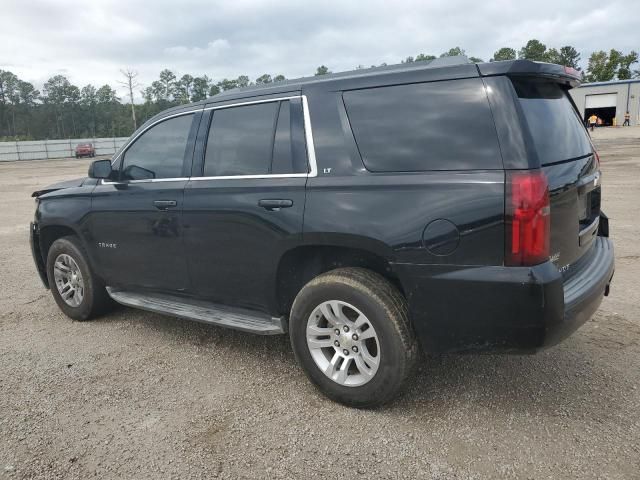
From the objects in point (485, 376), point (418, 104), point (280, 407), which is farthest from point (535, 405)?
point (418, 104)

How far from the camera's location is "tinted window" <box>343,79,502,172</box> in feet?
8.86

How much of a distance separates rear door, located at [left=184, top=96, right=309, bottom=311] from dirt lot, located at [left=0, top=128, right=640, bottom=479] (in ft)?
2.03

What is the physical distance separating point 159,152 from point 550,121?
2.81m

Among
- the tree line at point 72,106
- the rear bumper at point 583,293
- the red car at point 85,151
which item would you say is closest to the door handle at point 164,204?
the rear bumper at point 583,293

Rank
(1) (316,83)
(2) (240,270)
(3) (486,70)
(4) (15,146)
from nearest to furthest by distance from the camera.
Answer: (3) (486,70)
(1) (316,83)
(2) (240,270)
(4) (15,146)

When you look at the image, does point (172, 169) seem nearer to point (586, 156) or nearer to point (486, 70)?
point (486, 70)

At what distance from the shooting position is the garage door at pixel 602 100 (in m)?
60.1

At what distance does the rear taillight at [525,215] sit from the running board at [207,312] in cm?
158

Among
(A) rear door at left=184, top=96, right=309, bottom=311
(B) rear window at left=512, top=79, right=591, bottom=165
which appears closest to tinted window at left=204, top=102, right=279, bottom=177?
(A) rear door at left=184, top=96, right=309, bottom=311

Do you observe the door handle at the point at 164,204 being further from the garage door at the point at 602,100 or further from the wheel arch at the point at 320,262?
the garage door at the point at 602,100

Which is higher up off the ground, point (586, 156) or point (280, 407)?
point (586, 156)

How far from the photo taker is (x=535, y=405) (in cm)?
315

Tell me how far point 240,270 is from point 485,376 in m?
1.78

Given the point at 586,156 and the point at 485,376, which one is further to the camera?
the point at 485,376
